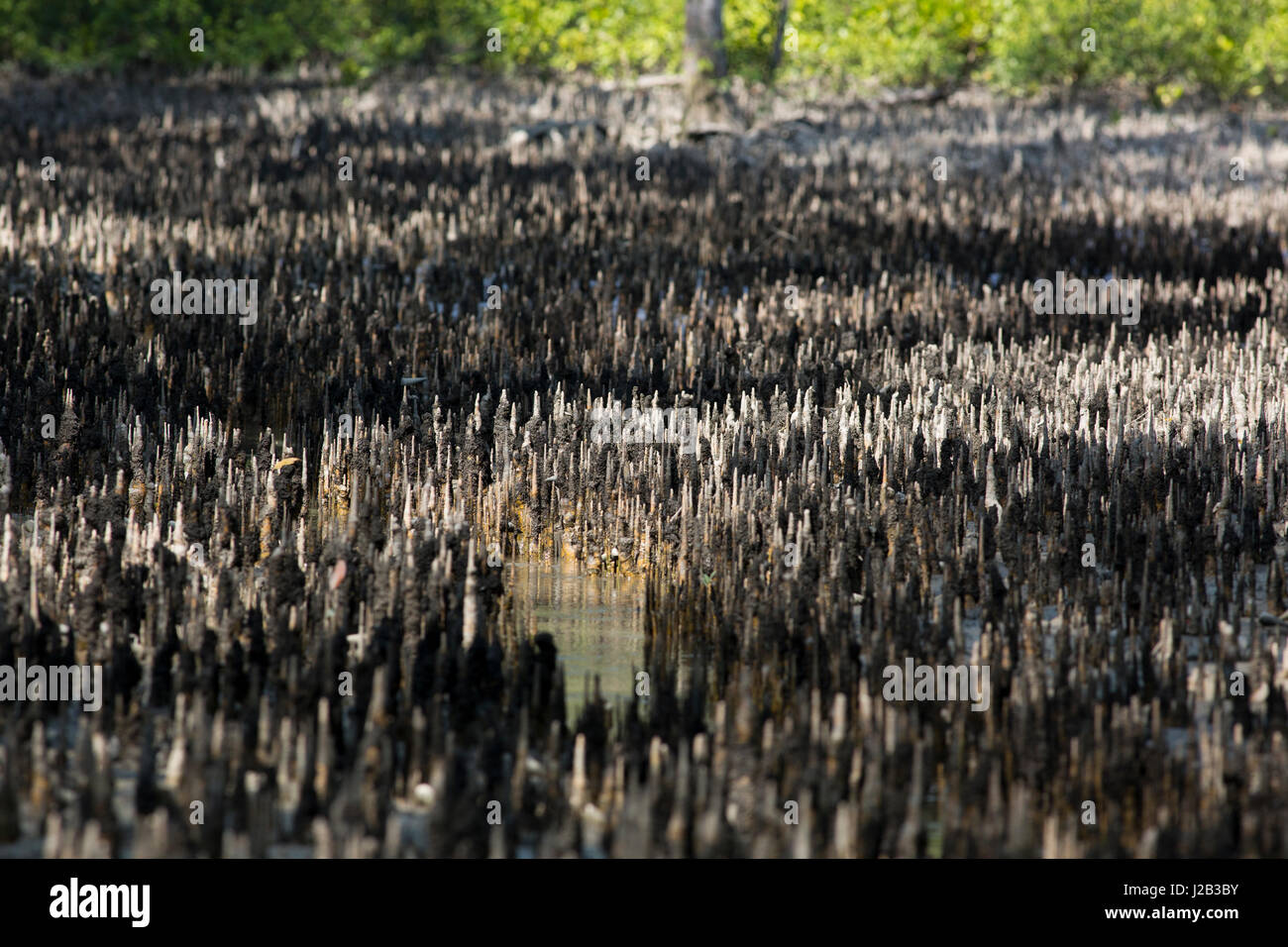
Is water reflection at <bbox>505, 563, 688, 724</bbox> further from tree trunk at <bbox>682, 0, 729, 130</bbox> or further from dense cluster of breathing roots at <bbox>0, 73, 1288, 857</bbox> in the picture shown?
tree trunk at <bbox>682, 0, 729, 130</bbox>

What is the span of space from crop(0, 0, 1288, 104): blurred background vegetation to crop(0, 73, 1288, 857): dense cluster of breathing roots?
1185 centimetres

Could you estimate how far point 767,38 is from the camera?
23.1 m

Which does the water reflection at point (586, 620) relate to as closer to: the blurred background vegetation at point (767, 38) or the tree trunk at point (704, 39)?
the tree trunk at point (704, 39)

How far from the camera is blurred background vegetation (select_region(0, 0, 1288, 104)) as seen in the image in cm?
2225

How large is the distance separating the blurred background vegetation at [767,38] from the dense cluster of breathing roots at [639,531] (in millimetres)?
11854

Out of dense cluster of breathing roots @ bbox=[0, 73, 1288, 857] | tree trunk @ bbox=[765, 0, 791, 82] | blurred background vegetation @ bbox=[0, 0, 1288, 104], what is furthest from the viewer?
blurred background vegetation @ bbox=[0, 0, 1288, 104]

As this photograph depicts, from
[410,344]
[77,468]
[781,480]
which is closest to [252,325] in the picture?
[410,344]

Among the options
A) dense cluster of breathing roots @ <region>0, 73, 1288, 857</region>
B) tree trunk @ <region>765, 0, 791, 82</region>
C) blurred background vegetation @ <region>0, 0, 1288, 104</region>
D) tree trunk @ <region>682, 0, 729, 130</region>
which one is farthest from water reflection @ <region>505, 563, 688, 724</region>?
tree trunk @ <region>765, 0, 791, 82</region>

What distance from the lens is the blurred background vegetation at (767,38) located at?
2225 cm

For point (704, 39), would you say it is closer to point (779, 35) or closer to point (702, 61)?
point (702, 61)

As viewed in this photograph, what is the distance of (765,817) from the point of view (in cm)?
288

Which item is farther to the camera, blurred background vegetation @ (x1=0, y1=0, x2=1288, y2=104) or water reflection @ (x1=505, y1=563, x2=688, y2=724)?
blurred background vegetation @ (x1=0, y1=0, x2=1288, y2=104)

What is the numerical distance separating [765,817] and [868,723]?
0.50 m
